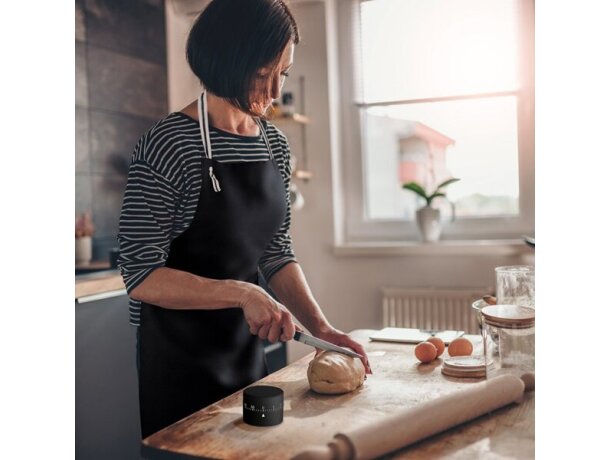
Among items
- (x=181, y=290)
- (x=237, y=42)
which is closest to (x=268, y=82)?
(x=237, y=42)

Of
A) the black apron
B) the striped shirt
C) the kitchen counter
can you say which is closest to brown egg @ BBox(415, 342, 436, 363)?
the black apron

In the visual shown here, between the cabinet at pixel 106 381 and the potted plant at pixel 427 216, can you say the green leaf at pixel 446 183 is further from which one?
the cabinet at pixel 106 381

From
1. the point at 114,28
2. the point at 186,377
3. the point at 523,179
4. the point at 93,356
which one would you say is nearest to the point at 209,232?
the point at 186,377

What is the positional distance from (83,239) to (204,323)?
1.03 metres

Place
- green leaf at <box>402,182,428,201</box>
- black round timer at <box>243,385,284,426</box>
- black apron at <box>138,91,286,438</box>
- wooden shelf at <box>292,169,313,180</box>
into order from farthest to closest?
1. wooden shelf at <box>292,169,313,180</box>
2. green leaf at <box>402,182,428,201</box>
3. black apron at <box>138,91,286,438</box>
4. black round timer at <box>243,385,284,426</box>

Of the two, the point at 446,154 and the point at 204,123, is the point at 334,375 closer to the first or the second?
the point at 204,123

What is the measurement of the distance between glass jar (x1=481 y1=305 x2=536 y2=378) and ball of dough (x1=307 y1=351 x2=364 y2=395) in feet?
0.55

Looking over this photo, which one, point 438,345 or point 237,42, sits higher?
A: point 237,42

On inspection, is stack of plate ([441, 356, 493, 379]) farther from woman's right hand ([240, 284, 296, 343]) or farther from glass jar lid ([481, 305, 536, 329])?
woman's right hand ([240, 284, 296, 343])

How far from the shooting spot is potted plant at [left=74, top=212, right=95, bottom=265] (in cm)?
189

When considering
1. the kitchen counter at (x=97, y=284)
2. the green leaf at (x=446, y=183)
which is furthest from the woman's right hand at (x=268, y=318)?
the green leaf at (x=446, y=183)

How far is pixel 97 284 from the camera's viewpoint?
Answer: 1629 millimetres
